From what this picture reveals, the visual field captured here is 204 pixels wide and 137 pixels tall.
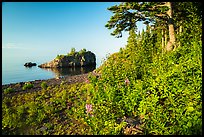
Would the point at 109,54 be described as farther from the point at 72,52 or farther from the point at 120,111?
the point at 72,52

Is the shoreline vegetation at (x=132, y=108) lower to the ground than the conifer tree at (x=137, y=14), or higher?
lower

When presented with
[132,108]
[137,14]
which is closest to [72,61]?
[137,14]

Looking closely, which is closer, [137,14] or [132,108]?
[132,108]

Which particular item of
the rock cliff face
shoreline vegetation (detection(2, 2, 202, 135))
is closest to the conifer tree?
shoreline vegetation (detection(2, 2, 202, 135))

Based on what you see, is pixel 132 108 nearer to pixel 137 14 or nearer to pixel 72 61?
pixel 137 14

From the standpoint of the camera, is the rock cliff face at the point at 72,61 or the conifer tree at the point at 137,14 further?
the rock cliff face at the point at 72,61

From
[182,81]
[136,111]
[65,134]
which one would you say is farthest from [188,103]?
[65,134]

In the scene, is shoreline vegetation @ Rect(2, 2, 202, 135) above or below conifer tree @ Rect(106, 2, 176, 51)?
below

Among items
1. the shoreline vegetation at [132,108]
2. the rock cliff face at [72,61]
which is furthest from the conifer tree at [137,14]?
A: the rock cliff face at [72,61]

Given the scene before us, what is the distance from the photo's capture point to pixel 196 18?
10594mm

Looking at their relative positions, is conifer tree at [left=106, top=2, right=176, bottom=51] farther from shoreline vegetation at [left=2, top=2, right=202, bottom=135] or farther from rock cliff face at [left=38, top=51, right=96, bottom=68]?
rock cliff face at [left=38, top=51, right=96, bottom=68]

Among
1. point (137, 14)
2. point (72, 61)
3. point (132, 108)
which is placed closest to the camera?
point (132, 108)

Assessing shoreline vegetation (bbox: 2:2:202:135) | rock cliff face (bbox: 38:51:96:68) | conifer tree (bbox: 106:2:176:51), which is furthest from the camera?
rock cliff face (bbox: 38:51:96:68)

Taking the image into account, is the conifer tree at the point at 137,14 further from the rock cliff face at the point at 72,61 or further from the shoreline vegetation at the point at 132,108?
the rock cliff face at the point at 72,61
